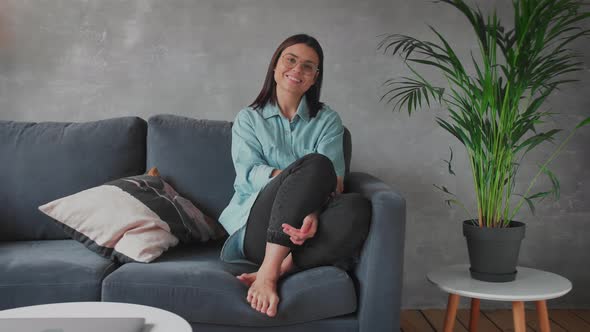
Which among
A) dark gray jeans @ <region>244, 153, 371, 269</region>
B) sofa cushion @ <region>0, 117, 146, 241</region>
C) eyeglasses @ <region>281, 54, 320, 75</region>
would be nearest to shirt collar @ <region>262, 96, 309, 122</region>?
eyeglasses @ <region>281, 54, 320, 75</region>

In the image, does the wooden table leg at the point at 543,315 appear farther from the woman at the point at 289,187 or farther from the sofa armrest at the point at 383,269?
the woman at the point at 289,187

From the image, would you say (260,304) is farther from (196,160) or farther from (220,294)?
(196,160)

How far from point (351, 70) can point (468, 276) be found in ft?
3.44

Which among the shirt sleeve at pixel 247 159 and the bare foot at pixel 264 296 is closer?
the bare foot at pixel 264 296

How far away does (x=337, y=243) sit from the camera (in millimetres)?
1907

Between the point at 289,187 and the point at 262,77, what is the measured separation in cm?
98

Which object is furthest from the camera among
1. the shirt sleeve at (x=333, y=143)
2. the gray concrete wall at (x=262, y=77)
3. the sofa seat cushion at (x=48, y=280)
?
the gray concrete wall at (x=262, y=77)

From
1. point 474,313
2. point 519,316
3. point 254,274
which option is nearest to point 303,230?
point 254,274

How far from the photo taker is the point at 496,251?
2158 mm

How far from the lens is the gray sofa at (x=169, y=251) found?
71.1 inches

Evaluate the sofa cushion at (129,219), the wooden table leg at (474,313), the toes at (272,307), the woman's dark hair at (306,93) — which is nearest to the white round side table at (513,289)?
the wooden table leg at (474,313)

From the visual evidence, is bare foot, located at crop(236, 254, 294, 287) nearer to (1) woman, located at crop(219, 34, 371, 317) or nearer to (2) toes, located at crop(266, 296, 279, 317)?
(1) woman, located at crop(219, 34, 371, 317)

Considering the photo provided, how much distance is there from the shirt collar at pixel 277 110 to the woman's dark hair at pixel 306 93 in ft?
0.05

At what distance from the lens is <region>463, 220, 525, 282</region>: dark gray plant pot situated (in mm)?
2152
